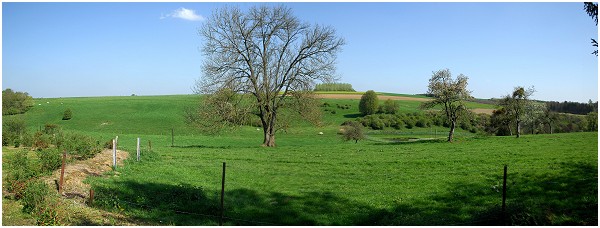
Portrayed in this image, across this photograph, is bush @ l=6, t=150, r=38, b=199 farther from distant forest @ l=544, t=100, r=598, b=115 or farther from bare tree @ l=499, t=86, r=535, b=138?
distant forest @ l=544, t=100, r=598, b=115

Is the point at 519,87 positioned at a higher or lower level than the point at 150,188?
higher

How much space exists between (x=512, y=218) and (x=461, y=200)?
3.27m

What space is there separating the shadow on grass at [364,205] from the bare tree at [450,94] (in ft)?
61.0

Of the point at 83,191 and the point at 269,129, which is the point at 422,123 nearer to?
the point at 269,129

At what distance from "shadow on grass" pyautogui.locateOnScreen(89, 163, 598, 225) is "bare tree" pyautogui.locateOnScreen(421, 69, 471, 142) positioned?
1858 centimetres

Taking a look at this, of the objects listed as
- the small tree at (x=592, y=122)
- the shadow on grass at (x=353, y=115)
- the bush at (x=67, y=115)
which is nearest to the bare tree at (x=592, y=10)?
the small tree at (x=592, y=122)

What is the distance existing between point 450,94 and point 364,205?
23.7 meters

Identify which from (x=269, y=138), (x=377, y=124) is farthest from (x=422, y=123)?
(x=269, y=138)

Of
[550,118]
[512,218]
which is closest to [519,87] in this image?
[550,118]

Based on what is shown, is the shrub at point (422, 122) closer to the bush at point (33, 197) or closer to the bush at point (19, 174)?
the bush at point (19, 174)

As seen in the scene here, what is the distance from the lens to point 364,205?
511 inches

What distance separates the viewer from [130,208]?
11891 mm

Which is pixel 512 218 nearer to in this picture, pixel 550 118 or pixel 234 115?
pixel 234 115

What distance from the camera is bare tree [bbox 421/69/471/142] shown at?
110ft
